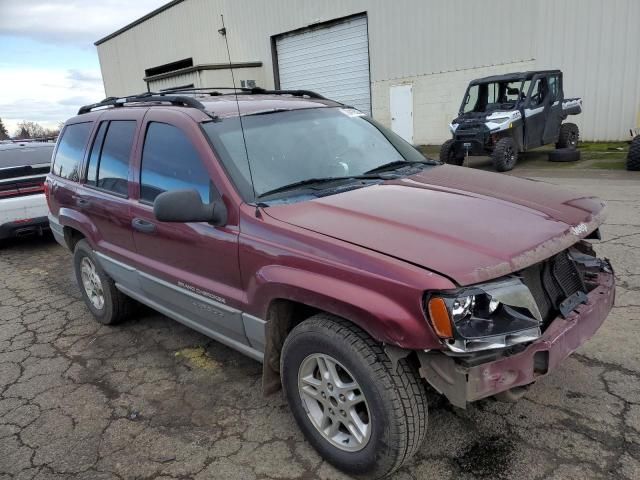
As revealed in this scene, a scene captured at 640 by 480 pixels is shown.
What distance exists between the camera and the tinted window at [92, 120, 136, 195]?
11.8 feet

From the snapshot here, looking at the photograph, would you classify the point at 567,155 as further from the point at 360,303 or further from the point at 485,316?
the point at 360,303

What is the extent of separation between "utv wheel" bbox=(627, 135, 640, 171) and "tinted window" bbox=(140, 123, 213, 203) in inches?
384

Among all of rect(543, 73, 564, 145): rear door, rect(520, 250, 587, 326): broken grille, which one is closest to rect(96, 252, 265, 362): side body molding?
rect(520, 250, 587, 326): broken grille

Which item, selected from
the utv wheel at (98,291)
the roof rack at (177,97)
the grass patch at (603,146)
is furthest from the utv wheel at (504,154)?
the utv wheel at (98,291)

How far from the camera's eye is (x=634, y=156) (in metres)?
9.87

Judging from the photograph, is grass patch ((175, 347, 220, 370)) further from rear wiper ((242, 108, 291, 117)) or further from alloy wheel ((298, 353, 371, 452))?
rear wiper ((242, 108, 291, 117))

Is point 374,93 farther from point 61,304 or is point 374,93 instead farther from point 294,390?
point 294,390

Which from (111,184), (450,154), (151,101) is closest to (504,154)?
(450,154)

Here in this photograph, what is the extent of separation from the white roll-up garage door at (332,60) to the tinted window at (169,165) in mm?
16350

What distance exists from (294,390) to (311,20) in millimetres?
19107

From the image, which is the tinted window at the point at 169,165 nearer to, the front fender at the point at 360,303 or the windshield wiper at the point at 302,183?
the windshield wiper at the point at 302,183

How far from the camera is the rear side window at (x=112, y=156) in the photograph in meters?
3.61

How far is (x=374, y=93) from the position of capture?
18.4 meters

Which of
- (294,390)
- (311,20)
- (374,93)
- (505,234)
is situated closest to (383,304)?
(505,234)
